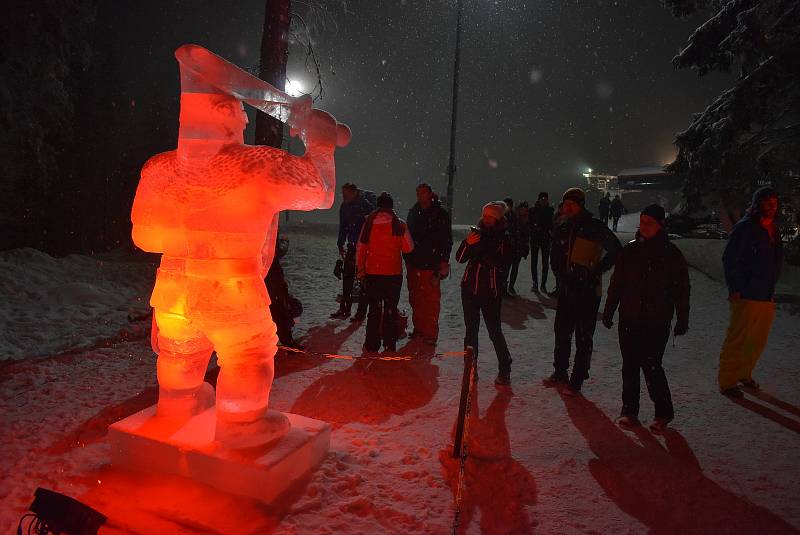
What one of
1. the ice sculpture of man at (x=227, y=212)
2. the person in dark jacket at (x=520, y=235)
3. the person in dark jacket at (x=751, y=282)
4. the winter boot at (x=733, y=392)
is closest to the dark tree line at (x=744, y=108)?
the person in dark jacket at (x=520, y=235)

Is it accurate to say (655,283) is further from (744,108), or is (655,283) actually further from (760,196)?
(744,108)

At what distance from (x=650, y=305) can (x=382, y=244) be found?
9.33 feet

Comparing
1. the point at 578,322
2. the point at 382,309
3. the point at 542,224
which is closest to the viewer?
the point at 578,322

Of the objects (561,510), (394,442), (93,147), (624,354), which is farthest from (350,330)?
(93,147)

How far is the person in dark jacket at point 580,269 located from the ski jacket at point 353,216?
3.50m

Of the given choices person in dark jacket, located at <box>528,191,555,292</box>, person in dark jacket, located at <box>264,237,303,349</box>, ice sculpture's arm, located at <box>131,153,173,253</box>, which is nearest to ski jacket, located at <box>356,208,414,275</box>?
person in dark jacket, located at <box>264,237,303,349</box>

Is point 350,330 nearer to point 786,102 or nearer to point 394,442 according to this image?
point 394,442

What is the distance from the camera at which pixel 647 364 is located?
4246mm

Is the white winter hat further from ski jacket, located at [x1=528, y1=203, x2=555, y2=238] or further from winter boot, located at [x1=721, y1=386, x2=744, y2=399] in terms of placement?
ski jacket, located at [x1=528, y1=203, x2=555, y2=238]

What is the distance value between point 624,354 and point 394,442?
2.14 metres

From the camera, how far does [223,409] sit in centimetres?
294

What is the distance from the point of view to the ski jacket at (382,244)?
5770mm

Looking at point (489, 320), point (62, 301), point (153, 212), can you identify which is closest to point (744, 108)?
point (489, 320)

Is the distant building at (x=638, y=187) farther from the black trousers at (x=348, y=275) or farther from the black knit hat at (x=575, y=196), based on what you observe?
the black knit hat at (x=575, y=196)
